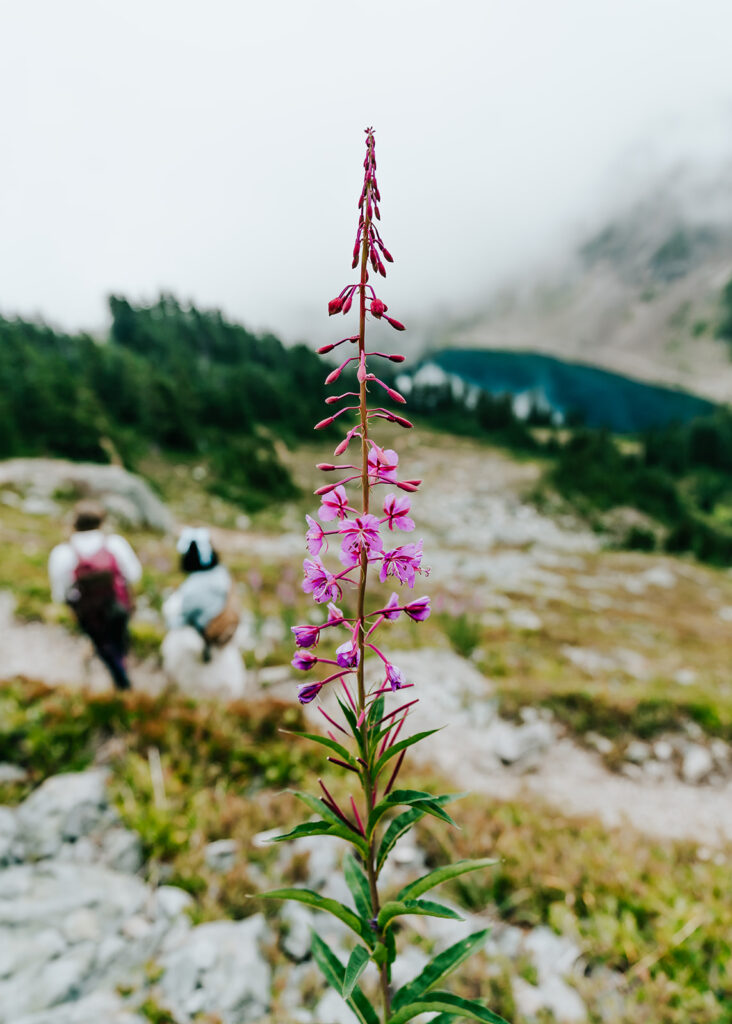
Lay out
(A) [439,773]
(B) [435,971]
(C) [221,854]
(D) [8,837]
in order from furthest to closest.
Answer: (A) [439,773] → (C) [221,854] → (D) [8,837] → (B) [435,971]

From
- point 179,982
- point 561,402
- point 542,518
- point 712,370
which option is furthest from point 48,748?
point 712,370

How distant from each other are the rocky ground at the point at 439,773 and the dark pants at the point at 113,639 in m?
0.62

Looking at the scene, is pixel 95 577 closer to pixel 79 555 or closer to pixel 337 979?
pixel 79 555

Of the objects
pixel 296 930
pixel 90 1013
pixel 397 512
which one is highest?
pixel 397 512

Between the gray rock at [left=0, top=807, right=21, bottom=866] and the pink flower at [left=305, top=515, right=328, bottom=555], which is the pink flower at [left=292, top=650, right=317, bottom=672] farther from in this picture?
the gray rock at [left=0, top=807, right=21, bottom=866]

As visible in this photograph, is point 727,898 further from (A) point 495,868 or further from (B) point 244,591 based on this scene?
(B) point 244,591

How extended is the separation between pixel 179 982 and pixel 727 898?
15.2 ft

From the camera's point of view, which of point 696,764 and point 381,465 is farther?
point 696,764

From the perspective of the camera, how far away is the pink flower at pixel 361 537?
1.61 m

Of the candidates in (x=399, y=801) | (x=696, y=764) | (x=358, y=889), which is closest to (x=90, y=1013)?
(x=358, y=889)

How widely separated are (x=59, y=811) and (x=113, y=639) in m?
2.54

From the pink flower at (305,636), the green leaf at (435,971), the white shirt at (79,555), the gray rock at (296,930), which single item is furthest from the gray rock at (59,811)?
the pink flower at (305,636)

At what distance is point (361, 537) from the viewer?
162 cm

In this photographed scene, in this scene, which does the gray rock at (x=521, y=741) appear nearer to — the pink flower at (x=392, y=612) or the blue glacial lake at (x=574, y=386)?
the pink flower at (x=392, y=612)
